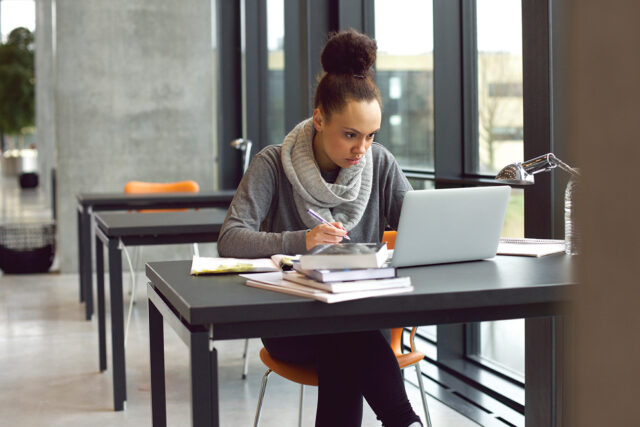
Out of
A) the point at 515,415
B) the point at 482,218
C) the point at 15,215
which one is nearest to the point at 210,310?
the point at 482,218

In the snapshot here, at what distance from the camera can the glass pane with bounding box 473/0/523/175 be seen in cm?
299

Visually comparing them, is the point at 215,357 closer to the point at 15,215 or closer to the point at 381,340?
the point at 381,340

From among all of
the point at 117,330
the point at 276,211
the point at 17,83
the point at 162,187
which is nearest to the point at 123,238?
the point at 117,330

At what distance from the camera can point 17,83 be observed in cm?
1638

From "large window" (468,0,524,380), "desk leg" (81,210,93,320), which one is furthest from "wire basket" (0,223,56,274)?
"large window" (468,0,524,380)

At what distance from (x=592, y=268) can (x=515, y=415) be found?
2746mm

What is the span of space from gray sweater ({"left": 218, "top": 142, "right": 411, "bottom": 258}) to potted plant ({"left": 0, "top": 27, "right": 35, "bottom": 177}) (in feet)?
49.9

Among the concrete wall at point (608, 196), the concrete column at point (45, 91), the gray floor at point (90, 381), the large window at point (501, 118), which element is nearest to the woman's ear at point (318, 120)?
the large window at point (501, 118)

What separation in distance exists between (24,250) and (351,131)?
15.8 ft

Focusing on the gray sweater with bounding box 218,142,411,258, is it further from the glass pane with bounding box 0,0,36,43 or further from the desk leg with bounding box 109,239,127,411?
the glass pane with bounding box 0,0,36,43

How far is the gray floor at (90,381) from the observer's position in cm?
295

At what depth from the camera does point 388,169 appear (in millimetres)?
2338

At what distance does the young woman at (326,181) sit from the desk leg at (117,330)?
1020mm

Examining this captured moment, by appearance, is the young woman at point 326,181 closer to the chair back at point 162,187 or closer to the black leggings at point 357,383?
the black leggings at point 357,383
